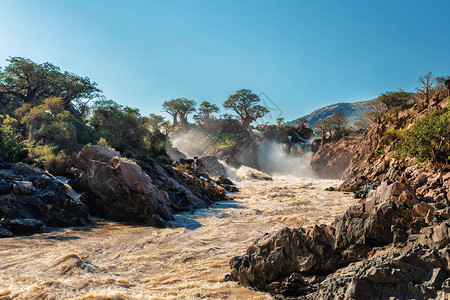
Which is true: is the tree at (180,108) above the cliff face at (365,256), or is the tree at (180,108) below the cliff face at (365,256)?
above

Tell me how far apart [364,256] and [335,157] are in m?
41.3

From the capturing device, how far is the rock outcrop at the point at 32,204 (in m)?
10.6

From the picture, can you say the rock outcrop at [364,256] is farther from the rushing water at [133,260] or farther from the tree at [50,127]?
the tree at [50,127]

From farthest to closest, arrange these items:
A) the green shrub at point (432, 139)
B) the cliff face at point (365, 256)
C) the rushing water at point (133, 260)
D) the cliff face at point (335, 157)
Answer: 1. the cliff face at point (335, 157)
2. the green shrub at point (432, 139)
3. the rushing water at point (133, 260)
4. the cliff face at point (365, 256)

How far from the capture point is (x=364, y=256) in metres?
5.21

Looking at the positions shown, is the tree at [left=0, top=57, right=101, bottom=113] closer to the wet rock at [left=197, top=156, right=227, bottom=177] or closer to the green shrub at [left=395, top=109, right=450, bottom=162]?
the wet rock at [left=197, top=156, right=227, bottom=177]

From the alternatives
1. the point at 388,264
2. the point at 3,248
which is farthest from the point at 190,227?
the point at 388,264

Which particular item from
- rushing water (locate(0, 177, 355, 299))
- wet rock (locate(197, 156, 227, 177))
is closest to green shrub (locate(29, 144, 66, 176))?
rushing water (locate(0, 177, 355, 299))

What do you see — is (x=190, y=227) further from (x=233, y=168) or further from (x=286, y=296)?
(x=233, y=168)

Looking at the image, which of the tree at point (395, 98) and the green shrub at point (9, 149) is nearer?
the green shrub at point (9, 149)

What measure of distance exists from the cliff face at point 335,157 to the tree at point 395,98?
22.4 feet

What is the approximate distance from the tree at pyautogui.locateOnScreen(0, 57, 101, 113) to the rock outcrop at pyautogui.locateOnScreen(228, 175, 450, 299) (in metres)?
35.4

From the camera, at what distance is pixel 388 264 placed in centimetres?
415

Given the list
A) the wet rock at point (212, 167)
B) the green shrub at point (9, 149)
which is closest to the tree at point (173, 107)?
the wet rock at point (212, 167)
